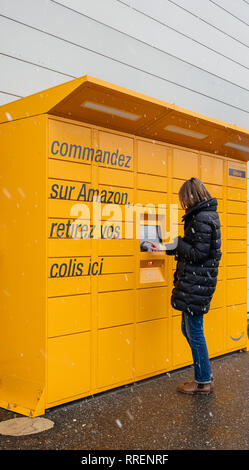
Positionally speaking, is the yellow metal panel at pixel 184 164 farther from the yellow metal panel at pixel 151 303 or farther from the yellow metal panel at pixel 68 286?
the yellow metal panel at pixel 68 286

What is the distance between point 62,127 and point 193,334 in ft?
6.85

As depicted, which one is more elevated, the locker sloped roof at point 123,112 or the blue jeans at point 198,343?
the locker sloped roof at point 123,112

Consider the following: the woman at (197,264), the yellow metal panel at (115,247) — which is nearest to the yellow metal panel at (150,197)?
the yellow metal panel at (115,247)

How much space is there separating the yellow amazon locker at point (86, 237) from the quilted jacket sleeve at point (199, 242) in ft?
2.02

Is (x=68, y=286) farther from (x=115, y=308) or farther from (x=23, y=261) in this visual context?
(x=115, y=308)

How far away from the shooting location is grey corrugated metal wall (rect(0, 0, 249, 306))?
15.8ft

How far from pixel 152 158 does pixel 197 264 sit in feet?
3.93

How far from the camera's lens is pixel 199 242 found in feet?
13.2

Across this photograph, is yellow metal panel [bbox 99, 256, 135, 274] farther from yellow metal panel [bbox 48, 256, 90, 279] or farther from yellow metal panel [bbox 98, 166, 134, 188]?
yellow metal panel [bbox 98, 166, 134, 188]

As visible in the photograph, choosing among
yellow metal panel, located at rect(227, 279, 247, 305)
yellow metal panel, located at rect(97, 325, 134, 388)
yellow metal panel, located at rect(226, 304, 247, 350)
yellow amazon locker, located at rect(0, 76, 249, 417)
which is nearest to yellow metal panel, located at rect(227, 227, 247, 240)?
yellow metal panel, located at rect(227, 279, 247, 305)

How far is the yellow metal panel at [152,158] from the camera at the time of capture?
455 centimetres

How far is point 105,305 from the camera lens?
4199 millimetres

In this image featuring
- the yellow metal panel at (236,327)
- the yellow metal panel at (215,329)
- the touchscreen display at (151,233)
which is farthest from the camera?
the yellow metal panel at (236,327)

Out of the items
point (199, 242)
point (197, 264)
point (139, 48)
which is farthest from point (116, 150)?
point (139, 48)
